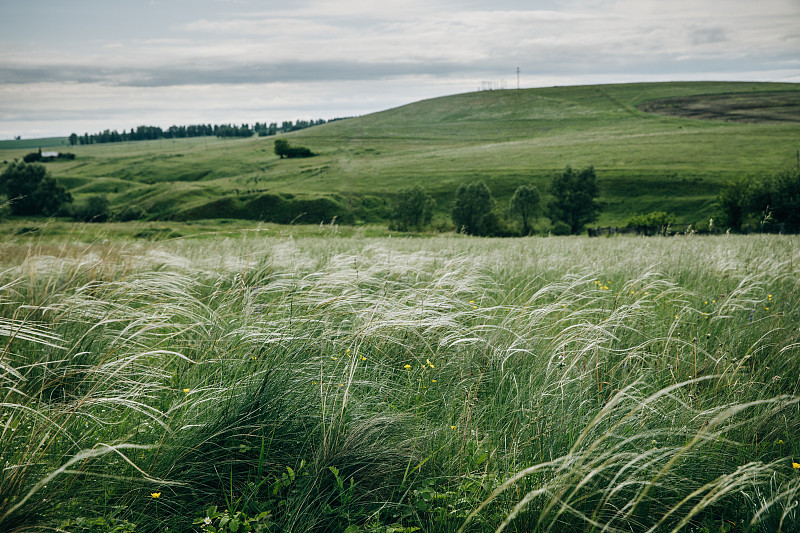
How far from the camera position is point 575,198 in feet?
251

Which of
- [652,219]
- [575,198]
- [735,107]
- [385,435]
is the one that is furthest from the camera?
[735,107]

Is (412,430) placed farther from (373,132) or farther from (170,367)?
(373,132)

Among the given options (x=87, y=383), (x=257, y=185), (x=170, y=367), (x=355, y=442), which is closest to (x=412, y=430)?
(x=355, y=442)

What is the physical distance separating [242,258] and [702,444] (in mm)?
5298

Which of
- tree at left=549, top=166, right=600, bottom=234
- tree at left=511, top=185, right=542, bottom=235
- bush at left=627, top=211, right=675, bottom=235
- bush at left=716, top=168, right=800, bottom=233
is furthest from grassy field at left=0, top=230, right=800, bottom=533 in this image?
tree at left=549, top=166, right=600, bottom=234

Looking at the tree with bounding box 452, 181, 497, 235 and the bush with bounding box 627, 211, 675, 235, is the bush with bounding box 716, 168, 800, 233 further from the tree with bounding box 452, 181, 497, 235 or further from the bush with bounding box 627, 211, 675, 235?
the tree with bounding box 452, 181, 497, 235

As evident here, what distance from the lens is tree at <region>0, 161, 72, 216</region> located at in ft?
288

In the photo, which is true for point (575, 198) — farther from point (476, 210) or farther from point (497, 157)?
point (497, 157)

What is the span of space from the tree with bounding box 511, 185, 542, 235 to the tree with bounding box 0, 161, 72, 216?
281ft

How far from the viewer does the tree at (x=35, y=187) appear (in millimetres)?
87875

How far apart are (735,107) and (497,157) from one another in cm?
8631

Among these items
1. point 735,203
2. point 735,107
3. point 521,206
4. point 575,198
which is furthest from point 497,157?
point 735,107

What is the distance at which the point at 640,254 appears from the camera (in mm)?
7055

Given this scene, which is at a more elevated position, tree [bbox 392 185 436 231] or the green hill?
the green hill
